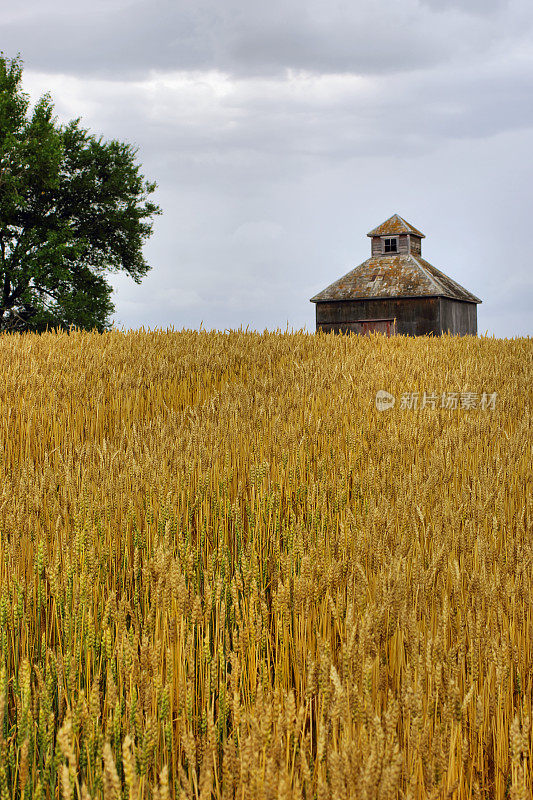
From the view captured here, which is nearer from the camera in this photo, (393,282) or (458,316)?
(393,282)

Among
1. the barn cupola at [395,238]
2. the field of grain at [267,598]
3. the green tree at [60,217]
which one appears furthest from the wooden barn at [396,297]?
the field of grain at [267,598]

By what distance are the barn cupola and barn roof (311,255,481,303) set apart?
46 centimetres

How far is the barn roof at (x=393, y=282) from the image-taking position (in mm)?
27344

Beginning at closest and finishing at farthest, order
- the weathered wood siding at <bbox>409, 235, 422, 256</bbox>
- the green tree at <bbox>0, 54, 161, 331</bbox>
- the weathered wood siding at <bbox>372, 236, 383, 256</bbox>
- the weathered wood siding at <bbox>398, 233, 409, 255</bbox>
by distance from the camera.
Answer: the green tree at <bbox>0, 54, 161, 331</bbox>
the weathered wood siding at <bbox>398, 233, 409, 255</bbox>
the weathered wood siding at <bbox>409, 235, 422, 256</bbox>
the weathered wood siding at <bbox>372, 236, 383, 256</bbox>

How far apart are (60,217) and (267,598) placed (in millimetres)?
29113

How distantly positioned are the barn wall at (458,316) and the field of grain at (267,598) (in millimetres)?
20196

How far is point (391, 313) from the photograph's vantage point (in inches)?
1083

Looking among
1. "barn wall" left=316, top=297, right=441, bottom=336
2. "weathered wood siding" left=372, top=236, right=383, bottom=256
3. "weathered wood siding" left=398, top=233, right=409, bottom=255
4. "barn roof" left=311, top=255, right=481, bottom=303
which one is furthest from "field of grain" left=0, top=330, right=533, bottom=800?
"weathered wood siding" left=372, top=236, right=383, bottom=256

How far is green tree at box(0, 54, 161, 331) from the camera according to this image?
1021 inches

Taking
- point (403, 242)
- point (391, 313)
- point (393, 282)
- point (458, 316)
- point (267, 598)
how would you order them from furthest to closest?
point (403, 242)
point (458, 316)
point (393, 282)
point (391, 313)
point (267, 598)

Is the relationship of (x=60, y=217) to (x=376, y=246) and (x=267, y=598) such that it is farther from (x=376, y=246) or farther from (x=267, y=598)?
(x=267, y=598)

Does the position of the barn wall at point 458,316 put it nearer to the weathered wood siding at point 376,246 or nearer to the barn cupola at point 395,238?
the barn cupola at point 395,238

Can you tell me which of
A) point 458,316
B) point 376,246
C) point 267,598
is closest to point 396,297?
point 458,316

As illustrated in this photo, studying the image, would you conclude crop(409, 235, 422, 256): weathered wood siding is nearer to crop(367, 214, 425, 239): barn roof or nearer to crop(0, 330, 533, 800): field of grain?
crop(367, 214, 425, 239): barn roof
